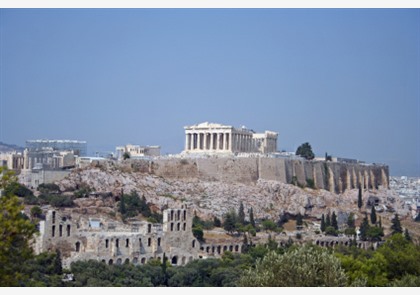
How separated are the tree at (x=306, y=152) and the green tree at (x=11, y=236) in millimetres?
53270

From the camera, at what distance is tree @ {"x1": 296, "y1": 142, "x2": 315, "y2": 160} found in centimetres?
6938

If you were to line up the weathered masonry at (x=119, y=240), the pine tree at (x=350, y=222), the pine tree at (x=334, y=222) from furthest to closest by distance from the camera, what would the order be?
the pine tree at (x=350, y=222), the pine tree at (x=334, y=222), the weathered masonry at (x=119, y=240)

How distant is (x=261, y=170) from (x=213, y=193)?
23.7 ft

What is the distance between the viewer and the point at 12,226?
16.0 meters

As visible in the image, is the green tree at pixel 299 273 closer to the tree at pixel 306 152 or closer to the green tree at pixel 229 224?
the green tree at pixel 229 224

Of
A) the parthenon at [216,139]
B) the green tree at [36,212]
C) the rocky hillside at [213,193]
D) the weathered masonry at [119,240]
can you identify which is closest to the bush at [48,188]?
the rocky hillside at [213,193]

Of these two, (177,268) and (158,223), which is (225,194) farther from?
(177,268)

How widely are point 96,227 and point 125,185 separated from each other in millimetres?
11459

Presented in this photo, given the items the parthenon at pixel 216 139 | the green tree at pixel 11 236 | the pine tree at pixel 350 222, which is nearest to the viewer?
the green tree at pixel 11 236

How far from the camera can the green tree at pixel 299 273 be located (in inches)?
953

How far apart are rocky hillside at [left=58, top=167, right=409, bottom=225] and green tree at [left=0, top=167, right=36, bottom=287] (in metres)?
31.3

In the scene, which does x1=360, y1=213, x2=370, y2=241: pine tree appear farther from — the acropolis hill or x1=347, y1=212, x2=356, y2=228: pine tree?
x1=347, y1=212, x2=356, y2=228: pine tree

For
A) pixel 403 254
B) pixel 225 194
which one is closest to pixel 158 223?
pixel 225 194

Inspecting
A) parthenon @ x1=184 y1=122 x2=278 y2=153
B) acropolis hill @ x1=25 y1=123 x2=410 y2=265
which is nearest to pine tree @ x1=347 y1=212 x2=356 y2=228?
acropolis hill @ x1=25 y1=123 x2=410 y2=265
